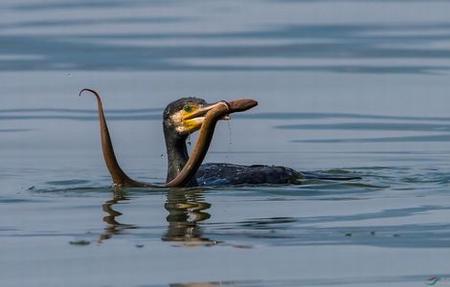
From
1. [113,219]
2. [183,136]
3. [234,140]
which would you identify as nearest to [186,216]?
[113,219]

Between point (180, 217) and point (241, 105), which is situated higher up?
point (241, 105)

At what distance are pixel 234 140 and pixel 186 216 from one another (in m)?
4.86

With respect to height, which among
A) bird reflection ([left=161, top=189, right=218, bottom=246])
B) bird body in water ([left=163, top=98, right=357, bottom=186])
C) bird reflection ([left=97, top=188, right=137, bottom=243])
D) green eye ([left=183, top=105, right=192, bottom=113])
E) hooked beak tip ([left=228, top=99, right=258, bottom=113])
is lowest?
bird reflection ([left=161, top=189, right=218, bottom=246])

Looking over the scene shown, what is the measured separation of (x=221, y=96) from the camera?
66.9ft

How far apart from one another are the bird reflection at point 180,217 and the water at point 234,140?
0.03 metres

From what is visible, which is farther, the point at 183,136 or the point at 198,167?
the point at 183,136

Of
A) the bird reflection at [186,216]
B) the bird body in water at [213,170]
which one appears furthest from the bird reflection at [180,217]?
the bird body in water at [213,170]

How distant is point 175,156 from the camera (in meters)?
15.4

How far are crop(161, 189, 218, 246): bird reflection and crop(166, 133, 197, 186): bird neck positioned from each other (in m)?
0.54

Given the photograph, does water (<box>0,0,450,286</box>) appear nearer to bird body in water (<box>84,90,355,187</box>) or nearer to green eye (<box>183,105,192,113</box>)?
bird body in water (<box>84,90,355,187</box>)

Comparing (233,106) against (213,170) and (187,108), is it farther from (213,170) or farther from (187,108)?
(213,170)

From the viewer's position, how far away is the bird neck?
15.4m

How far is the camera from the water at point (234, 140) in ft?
37.2

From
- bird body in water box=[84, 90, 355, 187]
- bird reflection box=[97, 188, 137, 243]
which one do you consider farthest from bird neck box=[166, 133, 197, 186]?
bird reflection box=[97, 188, 137, 243]
